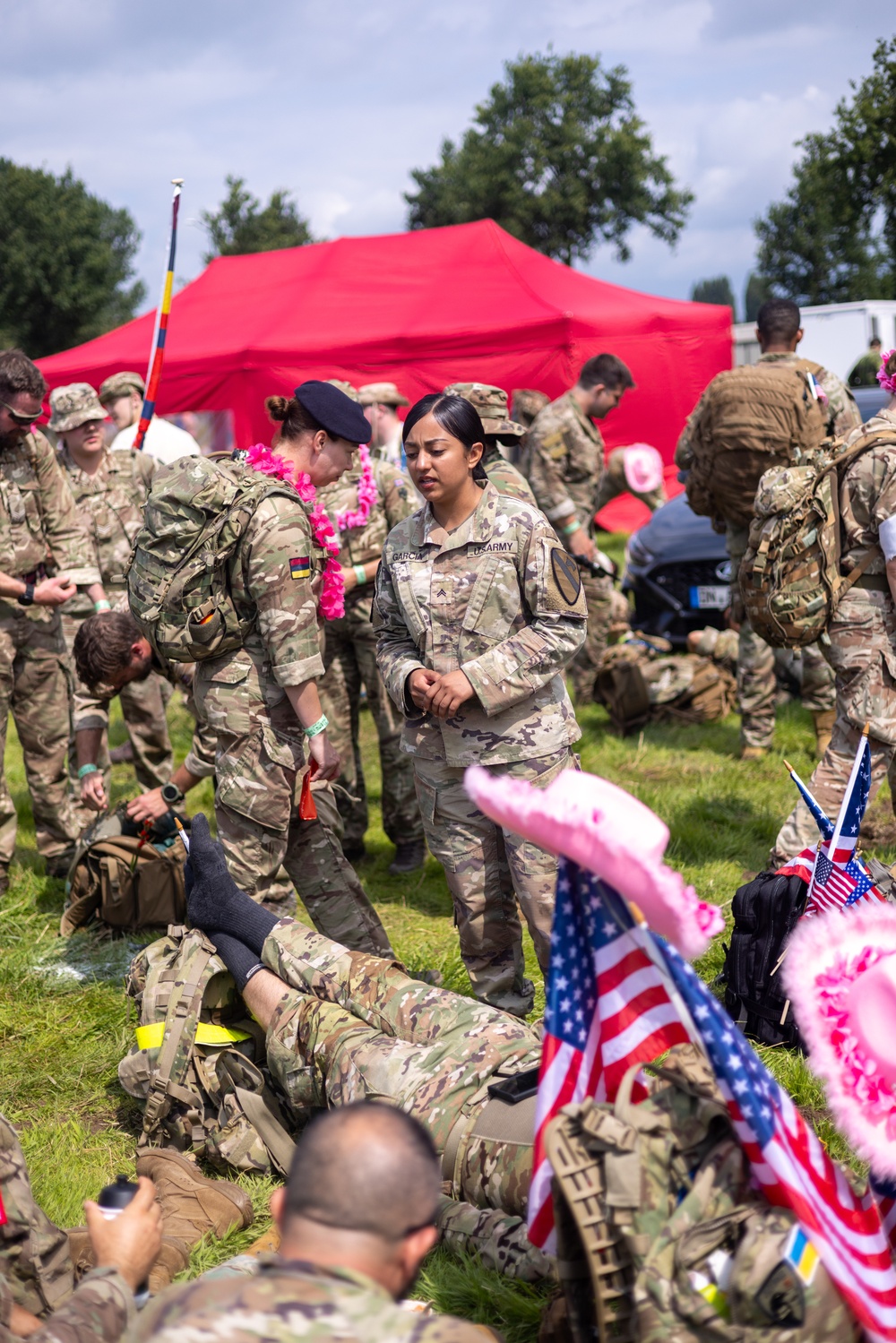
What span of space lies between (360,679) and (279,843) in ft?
7.65

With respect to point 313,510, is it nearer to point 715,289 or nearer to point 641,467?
point 641,467

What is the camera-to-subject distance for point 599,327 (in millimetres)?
11297

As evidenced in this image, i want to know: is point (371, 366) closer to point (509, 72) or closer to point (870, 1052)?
point (870, 1052)

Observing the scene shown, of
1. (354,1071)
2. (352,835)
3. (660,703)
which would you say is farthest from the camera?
(660,703)

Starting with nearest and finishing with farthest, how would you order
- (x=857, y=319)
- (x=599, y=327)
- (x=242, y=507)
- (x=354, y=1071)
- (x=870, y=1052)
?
(x=870, y=1052) → (x=354, y=1071) → (x=242, y=507) → (x=599, y=327) → (x=857, y=319)

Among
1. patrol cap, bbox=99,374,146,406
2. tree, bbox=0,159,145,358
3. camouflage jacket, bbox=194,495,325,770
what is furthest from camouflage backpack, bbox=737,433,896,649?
tree, bbox=0,159,145,358

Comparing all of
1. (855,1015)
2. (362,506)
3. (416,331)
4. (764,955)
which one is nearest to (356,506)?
(362,506)

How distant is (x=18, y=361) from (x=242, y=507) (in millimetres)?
2036

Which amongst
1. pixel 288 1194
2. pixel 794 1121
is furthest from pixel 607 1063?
pixel 288 1194

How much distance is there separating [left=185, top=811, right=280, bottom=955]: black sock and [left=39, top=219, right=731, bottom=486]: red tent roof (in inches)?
317

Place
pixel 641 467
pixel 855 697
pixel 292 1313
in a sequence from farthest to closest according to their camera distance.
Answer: pixel 641 467
pixel 855 697
pixel 292 1313

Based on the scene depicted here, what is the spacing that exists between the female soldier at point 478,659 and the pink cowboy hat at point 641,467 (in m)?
9.15

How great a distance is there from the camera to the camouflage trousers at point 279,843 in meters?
4.10

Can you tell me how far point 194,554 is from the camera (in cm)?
397
